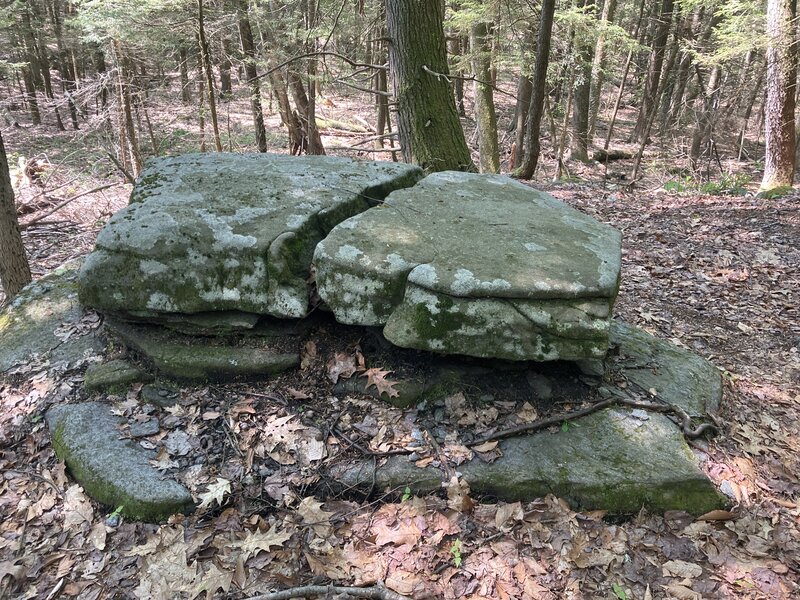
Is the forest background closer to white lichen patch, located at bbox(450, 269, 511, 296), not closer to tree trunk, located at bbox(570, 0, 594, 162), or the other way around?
tree trunk, located at bbox(570, 0, 594, 162)

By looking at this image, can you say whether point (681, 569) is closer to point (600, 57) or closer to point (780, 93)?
point (780, 93)

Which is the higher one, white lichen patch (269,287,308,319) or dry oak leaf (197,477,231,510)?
white lichen patch (269,287,308,319)

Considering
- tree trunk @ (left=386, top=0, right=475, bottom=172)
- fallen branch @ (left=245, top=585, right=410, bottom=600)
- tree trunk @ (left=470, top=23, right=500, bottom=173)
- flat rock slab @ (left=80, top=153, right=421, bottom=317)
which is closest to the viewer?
fallen branch @ (left=245, top=585, right=410, bottom=600)

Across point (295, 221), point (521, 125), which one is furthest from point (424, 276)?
point (521, 125)

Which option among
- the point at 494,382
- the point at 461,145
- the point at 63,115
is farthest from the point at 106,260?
the point at 63,115

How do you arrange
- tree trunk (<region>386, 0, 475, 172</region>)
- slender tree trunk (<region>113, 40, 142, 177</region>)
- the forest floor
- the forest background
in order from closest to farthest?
the forest floor
the forest background
tree trunk (<region>386, 0, 475, 172</region>)
slender tree trunk (<region>113, 40, 142, 177</region>)

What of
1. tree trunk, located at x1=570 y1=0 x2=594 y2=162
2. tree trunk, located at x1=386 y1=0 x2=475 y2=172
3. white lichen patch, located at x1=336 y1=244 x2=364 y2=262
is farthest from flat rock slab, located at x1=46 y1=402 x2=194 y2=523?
tree trunk, located at x1=570 y1=0 x2=594 y2=162

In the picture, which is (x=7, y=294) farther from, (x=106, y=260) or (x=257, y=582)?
(x=257, y=582)

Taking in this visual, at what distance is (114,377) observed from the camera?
3.50 m

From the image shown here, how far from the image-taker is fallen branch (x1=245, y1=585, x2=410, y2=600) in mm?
2402

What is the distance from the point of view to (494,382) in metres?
3.46

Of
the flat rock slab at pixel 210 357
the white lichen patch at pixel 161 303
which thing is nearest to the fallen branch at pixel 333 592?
the flat rock slab at pixel 210 357

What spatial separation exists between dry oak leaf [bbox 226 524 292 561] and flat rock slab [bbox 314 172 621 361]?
130 cm

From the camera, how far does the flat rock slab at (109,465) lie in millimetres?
2814
